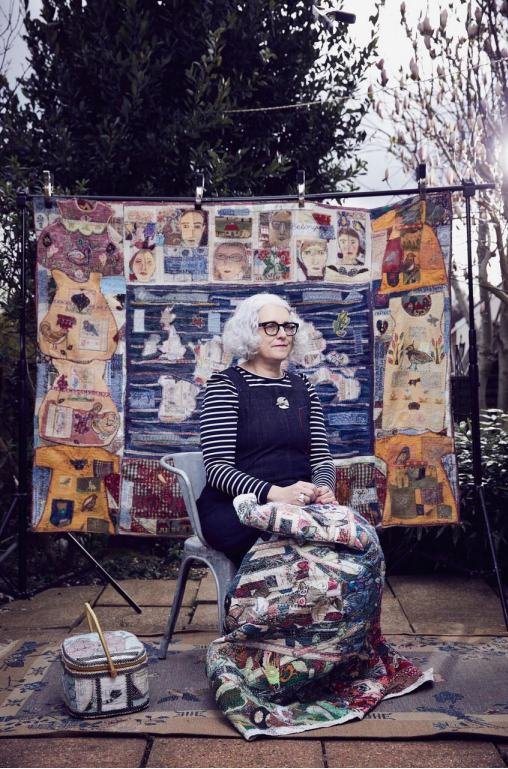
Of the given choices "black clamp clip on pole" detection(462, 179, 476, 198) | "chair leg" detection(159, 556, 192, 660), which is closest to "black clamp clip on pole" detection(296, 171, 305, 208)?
"black clamp clip on pole" detection(462, 179, 476, 198)

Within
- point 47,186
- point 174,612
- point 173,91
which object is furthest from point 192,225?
point 174,612

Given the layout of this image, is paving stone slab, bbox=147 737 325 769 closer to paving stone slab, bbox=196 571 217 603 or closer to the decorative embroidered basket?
the decorative embroidered basket

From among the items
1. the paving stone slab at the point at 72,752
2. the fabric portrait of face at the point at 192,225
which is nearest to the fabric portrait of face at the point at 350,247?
the fabric portrait of face at the point at 192,225

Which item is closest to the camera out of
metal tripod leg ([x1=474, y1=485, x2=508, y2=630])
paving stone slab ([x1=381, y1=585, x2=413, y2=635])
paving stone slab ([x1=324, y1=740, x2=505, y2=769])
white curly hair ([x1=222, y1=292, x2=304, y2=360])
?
paving stone slab ([x1=324, y1=740, x2=505, y2=769])

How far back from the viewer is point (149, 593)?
388 centimetres

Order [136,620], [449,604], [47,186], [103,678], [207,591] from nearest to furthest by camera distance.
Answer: [103,678], [47,186], [136,620], [449,604], [207,591]

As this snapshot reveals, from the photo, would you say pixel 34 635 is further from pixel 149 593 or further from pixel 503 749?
pixel 503 749

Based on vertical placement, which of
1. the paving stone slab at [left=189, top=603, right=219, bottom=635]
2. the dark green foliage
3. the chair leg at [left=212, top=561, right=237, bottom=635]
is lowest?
the paving stone slab at [left=189, top=603, right=219, bottom=635]

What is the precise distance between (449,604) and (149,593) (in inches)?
61.6

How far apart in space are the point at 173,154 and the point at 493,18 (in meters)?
2.77

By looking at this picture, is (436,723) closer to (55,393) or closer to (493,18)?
(55,393)

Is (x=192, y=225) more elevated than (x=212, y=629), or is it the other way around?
(x=192, y=225)

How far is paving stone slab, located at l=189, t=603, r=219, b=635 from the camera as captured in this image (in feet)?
11.0

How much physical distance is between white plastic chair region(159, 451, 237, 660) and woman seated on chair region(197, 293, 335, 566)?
4 cm
